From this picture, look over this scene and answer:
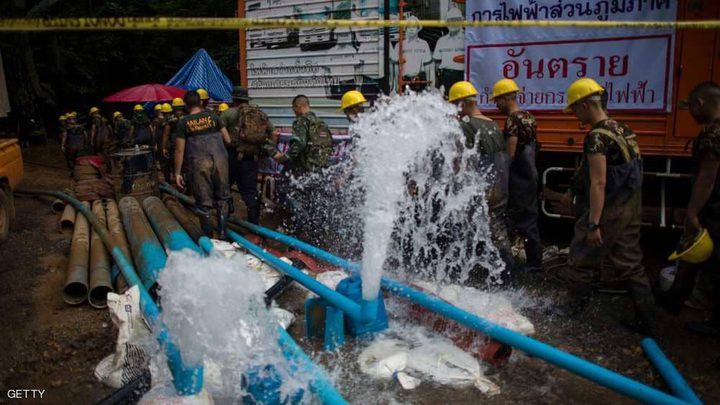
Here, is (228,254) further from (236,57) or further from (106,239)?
(236,57)

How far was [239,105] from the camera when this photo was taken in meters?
7.22

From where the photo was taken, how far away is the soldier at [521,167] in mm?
5012

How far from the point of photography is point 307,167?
21.2 feet

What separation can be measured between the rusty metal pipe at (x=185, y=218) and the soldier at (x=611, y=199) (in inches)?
168

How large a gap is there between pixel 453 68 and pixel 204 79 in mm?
10542

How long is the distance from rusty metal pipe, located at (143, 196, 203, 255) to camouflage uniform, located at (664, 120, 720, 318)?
155 inches

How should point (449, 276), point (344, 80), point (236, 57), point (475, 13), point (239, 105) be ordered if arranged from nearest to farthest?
point (449, 276) → point (475, 13) → point (239, 105) → point (344, 80) → point (236, 57)

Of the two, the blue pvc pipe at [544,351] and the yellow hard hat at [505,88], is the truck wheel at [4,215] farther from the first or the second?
the yellow hard hat at [505,88]

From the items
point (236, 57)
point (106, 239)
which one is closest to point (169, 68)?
point (236, 57)

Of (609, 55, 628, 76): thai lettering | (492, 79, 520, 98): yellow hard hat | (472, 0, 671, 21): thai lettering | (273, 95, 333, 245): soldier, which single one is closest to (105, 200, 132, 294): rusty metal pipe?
(273, 95, 333, 245): soldier

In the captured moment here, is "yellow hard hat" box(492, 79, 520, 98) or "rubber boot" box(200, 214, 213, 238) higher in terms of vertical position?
"yellow hard hat" box(492, 79, 520, 98)

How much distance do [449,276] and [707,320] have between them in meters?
2.13

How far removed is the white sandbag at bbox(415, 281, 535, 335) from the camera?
13.0 feet

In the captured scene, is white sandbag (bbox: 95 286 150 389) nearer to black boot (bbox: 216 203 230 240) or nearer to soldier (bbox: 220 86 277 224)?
black boot (bbox: 216 203 230 240)
